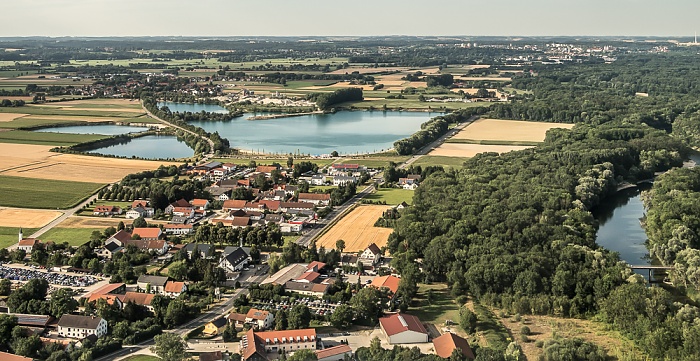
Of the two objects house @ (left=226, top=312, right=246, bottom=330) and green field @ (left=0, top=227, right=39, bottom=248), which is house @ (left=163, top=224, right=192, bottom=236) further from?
house @ (left=226, top=312, right=246, bottom=330)

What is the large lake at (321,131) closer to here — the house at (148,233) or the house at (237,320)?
the house at (148,233)

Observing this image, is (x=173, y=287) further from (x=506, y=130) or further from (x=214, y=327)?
(x=506, y=130)

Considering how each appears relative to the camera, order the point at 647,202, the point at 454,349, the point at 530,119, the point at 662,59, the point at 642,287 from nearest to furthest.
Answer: the point at 454,349, the point at 642,287, the point at 647,202, the point at 530,119, the point at 662,59

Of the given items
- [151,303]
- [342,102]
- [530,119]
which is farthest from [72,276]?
[342,102]

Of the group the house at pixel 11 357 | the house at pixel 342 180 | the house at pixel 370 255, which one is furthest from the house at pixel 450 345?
the house at pixel 342 180

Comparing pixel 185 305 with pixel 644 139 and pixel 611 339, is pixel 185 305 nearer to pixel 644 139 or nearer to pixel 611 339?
pixel 611 339

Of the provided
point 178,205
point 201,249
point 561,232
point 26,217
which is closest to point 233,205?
point 178,205

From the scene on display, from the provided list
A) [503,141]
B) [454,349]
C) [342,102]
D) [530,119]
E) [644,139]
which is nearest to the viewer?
[454,349]
